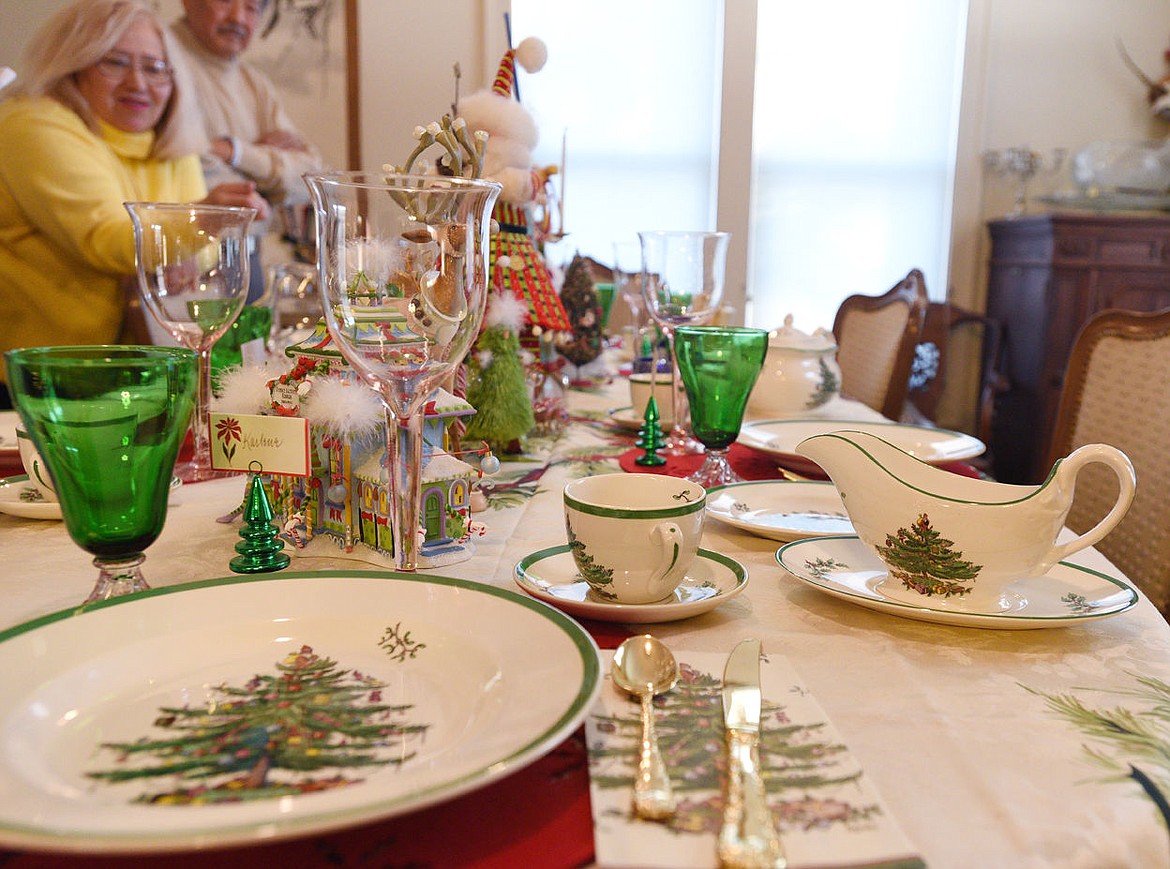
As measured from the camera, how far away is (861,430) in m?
1.06

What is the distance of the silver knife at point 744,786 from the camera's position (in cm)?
35

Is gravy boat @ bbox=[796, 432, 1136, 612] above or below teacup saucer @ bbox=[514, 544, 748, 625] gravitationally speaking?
above

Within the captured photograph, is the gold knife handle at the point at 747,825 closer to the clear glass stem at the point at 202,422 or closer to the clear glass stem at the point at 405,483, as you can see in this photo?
the clear glass stem at the point at 405,483

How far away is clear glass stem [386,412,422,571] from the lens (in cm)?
67

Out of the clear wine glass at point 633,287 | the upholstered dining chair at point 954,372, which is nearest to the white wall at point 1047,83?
the upholstered dining chair at point 954,372

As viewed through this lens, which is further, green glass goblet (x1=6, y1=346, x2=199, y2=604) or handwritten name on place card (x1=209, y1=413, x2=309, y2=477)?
handwritten name on place card (x1=209, y1=413, x2=309, y2=477)

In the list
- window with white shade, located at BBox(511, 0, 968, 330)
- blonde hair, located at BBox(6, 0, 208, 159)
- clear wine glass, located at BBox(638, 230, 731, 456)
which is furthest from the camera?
window with white shade, located at BBox(511, 0, 968, 330)

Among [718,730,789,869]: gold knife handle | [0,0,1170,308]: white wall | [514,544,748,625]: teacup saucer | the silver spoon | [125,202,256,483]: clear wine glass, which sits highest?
[0,0,1170,308]: white wall

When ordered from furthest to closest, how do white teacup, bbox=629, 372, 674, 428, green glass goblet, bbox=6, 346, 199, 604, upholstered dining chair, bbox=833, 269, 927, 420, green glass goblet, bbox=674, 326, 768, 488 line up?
upholstered dining chair, bbox=833, 269, 927, 420 → white teacup, bbox=629, 372, 674, 428 → green glass goblet, bbox=674, 326, 768, 488 → green glass goblet, bbox=6, 346, 199, 604

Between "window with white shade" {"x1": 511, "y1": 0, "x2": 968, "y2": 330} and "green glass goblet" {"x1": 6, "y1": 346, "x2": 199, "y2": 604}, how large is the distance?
321 centimetres

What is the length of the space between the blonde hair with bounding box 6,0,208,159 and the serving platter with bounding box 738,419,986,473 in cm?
224

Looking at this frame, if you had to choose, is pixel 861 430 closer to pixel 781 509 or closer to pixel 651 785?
pixel 781 509

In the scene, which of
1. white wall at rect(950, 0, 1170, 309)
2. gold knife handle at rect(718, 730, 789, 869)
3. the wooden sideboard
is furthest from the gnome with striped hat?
white wall at rect(950, 0, 1170, 309)

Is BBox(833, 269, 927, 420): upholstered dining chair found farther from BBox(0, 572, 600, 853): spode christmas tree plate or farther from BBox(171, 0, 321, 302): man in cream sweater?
BBox(171, 0, 321, 302): man in cream sweater
